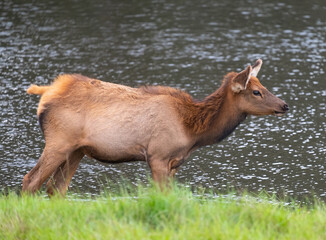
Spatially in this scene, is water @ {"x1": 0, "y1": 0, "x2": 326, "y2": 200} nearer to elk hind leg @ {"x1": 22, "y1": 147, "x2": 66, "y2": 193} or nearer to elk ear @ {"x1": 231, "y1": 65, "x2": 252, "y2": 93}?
elk hind leg @ {"x1": 22, "y1": 147, "x2": 66, "y2": 193}

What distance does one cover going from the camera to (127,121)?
7.93 metres

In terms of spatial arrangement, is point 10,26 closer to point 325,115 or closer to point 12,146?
point 12,146

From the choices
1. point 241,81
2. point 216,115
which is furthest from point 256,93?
point 216,115

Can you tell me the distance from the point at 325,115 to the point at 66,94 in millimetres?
5061

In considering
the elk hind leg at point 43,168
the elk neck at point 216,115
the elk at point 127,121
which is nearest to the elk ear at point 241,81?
the elk at point 127,121

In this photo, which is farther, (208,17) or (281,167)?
(208,17)

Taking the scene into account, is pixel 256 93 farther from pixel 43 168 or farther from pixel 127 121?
pixel 43 168

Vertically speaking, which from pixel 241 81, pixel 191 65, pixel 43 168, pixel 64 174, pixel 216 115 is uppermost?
pixel 241 81

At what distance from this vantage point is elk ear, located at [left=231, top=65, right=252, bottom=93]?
797 cm

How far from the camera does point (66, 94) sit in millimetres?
7977

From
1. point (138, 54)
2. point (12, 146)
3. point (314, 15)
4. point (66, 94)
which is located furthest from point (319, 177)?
point (314, 15)

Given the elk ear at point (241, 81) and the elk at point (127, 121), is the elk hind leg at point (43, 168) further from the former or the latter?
the elk ear at point (241, 81)

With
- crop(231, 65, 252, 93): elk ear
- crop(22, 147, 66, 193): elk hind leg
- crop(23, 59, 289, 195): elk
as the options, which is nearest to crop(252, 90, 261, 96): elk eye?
crop(23, 59, 289, 195): elk

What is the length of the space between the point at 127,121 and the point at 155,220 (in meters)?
1.79
